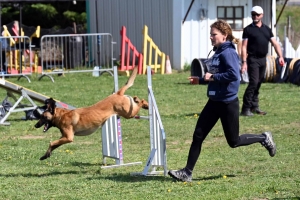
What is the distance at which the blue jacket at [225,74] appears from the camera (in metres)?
7.59

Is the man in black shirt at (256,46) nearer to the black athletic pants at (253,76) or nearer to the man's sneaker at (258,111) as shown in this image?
the black athletic pants at (253,76)

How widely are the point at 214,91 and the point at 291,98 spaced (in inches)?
340

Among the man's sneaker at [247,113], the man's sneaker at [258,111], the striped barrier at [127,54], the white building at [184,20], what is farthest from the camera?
the white building at [184,20]

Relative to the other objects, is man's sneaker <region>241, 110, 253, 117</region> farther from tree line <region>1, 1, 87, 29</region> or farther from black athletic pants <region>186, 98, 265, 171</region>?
tree line <region>1, 1, 87, 29</region>

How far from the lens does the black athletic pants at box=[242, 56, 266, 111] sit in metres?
13.0

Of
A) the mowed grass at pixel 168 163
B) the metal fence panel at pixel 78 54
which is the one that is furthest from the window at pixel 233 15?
the mowed grass at pixel 168 163

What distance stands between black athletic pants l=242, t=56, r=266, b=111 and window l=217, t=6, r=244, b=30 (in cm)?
1212

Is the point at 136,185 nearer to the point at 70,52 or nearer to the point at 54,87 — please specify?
the point at 54,87

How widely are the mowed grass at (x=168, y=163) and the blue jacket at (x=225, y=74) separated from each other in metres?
0.94

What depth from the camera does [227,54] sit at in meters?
7.62

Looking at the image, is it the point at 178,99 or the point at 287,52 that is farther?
the point at 287,52

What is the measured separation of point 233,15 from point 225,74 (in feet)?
59.8

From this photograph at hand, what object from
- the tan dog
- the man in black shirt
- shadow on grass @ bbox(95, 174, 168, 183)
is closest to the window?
the man in black shirt

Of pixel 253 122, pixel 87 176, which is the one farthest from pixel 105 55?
pixel 87 176
